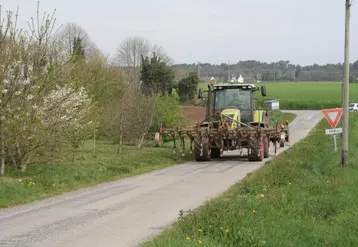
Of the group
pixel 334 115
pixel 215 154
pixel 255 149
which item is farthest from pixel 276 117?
pixel 334 115

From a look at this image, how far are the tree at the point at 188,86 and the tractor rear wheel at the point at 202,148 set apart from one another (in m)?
41.2

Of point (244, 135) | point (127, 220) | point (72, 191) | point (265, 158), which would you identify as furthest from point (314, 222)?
point (265, 158)

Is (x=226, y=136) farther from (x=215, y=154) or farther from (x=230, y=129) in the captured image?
(x=215, y=154)

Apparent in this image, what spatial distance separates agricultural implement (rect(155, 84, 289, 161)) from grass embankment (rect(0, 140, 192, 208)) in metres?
1.36

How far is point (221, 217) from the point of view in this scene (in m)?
8.98

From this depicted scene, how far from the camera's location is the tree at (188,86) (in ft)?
209

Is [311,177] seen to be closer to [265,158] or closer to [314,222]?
[314,222]

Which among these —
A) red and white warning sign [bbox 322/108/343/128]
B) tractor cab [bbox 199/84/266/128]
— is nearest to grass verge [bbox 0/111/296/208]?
tractor cab [bbox 199/84/266/128]

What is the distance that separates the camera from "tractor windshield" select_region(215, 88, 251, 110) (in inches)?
942

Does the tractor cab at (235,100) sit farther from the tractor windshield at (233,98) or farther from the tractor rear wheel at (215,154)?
the tractor rear wheel at (215,154)

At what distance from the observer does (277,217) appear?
954cm

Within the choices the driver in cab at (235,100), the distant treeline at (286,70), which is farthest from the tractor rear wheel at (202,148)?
the distant treeline at (286,70)

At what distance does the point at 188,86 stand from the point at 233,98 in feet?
132

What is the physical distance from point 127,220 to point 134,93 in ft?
62.1
